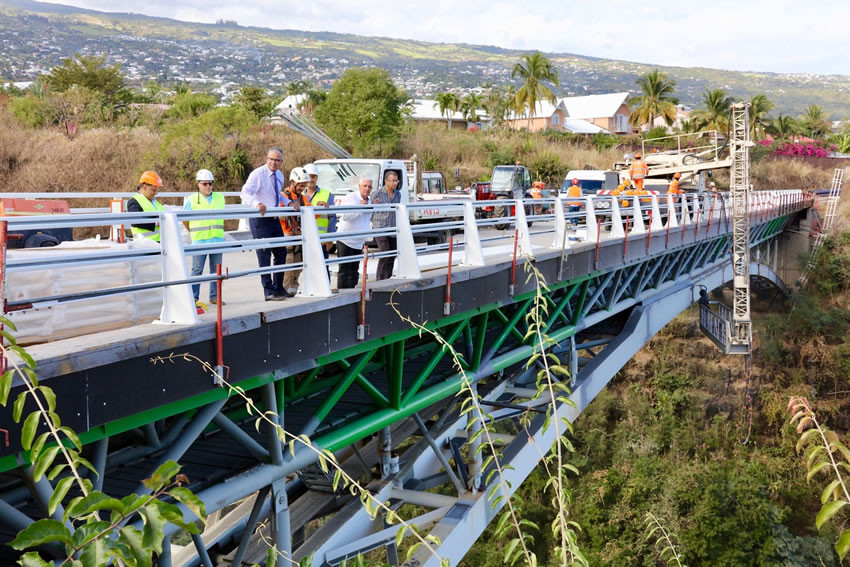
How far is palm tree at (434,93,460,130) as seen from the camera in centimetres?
7781

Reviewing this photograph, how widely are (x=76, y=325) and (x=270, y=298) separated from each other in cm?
173

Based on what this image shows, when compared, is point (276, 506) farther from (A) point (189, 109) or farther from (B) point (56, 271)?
(A) point (189, 109)

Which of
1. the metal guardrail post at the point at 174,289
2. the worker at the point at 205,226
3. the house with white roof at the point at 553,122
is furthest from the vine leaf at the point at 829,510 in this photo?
the house with white roof at the point at 553,122

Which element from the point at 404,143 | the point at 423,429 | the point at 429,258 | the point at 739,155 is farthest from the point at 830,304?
the point at 423,429

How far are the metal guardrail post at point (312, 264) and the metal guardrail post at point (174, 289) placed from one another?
131 cm

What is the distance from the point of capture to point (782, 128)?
7519 cm

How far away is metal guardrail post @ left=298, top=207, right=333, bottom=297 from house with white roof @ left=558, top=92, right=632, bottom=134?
3729 inches

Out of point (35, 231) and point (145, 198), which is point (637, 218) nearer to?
point (145, 198)

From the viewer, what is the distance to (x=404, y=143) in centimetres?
4550

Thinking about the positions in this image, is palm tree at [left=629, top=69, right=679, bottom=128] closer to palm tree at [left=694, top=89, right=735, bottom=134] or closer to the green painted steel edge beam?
palm tree at [left=694, top=89, right=735, bottom=134]

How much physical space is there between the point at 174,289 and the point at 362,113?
1415 inches

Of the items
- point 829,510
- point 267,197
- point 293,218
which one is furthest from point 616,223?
point 829,510

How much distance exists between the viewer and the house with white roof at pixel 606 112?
98.2 m

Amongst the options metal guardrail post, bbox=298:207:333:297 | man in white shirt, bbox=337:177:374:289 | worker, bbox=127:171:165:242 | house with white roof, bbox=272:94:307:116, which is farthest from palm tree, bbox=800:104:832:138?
metal guardrail post, bbox=298:207:333:297
